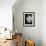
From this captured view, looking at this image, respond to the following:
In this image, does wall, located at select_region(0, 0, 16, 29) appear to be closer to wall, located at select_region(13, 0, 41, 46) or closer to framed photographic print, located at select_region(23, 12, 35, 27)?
wall, located at select_region(13, 0, 41, 46)

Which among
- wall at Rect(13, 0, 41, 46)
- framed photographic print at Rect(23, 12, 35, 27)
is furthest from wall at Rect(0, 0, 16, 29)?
framed photographic print at Rect(23, 12, 35, 27)

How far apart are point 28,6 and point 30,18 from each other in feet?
1.97

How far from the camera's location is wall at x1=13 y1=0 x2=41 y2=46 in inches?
232

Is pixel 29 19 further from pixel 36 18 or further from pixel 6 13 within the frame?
pixel 6 13

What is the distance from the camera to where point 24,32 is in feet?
19.6

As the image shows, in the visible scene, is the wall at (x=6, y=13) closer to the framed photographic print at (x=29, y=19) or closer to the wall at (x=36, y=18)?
the wall at (x=36, y=18)

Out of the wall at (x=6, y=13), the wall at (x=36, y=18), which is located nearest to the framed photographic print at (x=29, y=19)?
the wall at (x=36, y=18)

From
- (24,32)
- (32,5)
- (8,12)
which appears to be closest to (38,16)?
(32,5)

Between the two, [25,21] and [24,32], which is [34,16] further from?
[24,32]

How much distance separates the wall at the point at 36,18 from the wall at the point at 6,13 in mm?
1161

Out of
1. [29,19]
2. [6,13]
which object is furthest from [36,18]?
[6,13]

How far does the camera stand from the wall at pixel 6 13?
4688 mm

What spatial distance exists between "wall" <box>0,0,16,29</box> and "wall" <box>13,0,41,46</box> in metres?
1.16

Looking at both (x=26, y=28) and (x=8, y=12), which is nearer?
(x=8, y=12)
